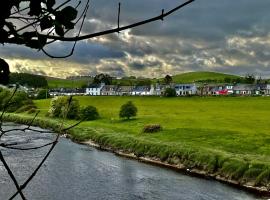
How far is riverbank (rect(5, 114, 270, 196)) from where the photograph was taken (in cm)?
4409

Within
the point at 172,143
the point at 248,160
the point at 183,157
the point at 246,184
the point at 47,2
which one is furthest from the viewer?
the point at 172,143

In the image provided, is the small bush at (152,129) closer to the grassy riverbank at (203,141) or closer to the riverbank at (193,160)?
the grassy riverbank at (203,141)

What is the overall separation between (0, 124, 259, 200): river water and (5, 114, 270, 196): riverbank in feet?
7.77

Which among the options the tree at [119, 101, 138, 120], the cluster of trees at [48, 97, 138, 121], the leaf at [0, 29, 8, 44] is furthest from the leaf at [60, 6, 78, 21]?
the tree at [119, 101, 138, 120]

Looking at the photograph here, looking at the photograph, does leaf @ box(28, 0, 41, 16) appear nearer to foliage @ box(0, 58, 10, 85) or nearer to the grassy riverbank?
foliage @ box(0, 58, 10, 85)

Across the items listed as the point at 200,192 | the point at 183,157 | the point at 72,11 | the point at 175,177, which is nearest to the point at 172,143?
the point at 183,157

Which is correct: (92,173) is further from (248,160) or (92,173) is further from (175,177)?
(248,160)

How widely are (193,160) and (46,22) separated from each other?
51.0 metres

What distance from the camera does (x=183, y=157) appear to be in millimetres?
54344

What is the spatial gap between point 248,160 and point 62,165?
1853 cm

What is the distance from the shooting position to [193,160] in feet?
173

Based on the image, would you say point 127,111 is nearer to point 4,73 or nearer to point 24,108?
point 24,108

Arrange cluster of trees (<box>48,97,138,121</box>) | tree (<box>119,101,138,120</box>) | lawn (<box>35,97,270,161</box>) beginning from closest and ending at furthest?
lawn (<box>35,97,270,161</box>) → tree (<box>119,101,138,120</box>) → cluster of trees (<box>48,97,138,121</box>)

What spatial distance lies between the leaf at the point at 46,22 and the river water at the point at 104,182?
110 ft
